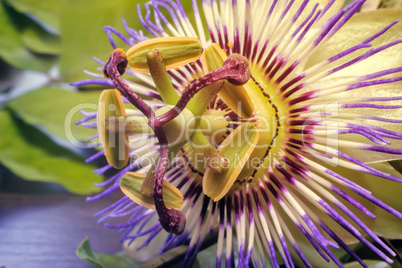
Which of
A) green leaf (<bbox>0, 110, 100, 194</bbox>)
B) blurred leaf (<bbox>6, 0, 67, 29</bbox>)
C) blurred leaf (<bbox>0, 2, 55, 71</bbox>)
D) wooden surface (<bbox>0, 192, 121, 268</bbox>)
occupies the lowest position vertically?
wooden surface (<bbox>0, 192, 121, 268</bbox>)

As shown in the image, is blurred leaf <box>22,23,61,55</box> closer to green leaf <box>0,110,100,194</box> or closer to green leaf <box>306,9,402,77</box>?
green leaf <box>0,110,100,194</box>

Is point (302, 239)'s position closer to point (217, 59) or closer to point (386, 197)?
point (386, 197)

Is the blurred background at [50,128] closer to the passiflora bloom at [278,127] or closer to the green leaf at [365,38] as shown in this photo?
the passiflora bloom at [278,127]

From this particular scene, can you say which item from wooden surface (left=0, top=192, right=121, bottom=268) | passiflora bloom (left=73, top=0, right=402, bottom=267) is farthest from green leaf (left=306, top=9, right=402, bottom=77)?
wooden surface (left=0, top=192, right=121, bottom=268)

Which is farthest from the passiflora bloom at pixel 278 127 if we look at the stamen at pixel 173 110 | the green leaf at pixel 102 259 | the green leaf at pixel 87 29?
the green leaf at pixel 87 29

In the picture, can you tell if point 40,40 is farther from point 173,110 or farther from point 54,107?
point 173,110

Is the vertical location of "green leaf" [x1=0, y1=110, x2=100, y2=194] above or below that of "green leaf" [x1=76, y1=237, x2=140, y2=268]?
above
